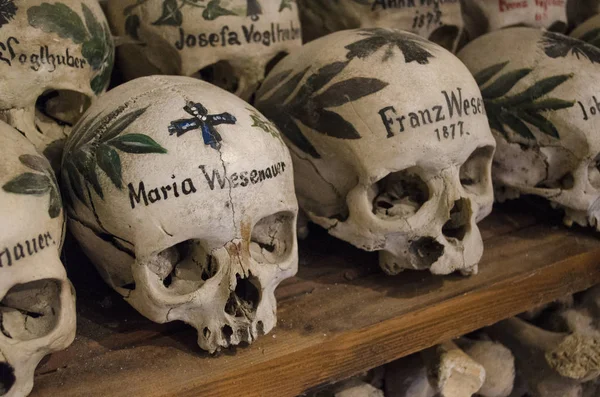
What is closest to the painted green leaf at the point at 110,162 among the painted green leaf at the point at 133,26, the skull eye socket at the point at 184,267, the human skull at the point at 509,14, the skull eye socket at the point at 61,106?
the skull eye socket at the point at 184,267

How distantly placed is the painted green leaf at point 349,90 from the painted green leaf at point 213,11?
223mm

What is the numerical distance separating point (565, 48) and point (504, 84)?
0.12 metres

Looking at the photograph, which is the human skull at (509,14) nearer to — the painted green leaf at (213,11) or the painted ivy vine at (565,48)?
the painted ivy vine at (565,48)

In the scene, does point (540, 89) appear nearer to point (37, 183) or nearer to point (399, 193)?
point (399, 193)

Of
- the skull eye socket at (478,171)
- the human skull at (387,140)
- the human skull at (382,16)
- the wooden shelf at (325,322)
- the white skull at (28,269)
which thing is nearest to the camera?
the white skull at (28,269)

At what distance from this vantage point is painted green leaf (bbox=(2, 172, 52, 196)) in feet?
2.21

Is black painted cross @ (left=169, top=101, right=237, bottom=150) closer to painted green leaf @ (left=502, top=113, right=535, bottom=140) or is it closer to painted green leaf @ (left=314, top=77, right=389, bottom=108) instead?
painted green leaf @ (left=314, top=77, right=389, bottom=108)

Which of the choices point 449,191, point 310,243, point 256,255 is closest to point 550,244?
point 449,191

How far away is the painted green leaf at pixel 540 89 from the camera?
103 cm

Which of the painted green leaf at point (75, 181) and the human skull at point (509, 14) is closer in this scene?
the painted green leaf at point (75, 181)

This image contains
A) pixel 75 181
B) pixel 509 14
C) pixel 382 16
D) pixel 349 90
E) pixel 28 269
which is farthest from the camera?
pixel 509 14

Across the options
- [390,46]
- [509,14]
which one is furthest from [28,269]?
[509,14]

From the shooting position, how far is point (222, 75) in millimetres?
1069

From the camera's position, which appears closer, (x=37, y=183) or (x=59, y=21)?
(x=37, y=183)
